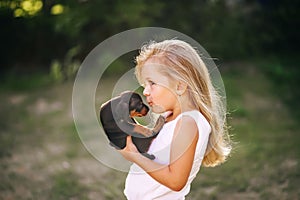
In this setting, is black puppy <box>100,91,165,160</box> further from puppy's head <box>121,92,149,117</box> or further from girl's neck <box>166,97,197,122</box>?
girl's neck <box>166,97,197,122</box>

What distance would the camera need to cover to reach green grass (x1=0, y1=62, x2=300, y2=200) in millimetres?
3500

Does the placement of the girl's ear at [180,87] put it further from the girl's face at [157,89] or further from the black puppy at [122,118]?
the black puppy at [122,118]

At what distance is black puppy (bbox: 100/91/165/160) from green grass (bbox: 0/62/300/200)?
5.48 feet

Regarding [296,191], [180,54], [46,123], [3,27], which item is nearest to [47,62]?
[3,27]

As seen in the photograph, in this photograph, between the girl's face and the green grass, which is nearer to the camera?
the girl's face

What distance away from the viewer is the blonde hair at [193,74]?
187cm

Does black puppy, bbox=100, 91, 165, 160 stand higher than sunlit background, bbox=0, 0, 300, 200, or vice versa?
black puppy, bbox=100, 91, 165, 160

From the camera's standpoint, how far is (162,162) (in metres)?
1.85

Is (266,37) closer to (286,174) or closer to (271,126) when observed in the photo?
(271,126)

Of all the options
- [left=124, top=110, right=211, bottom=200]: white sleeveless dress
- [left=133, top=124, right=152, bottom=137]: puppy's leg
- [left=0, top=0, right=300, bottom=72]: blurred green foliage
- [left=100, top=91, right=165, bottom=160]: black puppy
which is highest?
[left=100, top=91, right=165, bottom=160]: black puppy

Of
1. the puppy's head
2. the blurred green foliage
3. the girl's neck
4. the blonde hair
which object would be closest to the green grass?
the blurred green foliage

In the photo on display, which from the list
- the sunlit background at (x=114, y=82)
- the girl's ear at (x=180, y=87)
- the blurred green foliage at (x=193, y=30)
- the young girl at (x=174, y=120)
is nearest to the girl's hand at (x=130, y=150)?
the young girl at (x=174, y=120)

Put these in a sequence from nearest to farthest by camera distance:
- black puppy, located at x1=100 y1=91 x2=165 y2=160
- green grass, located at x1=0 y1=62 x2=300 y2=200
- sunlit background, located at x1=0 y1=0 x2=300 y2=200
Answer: black puppy, located at x1=100 y1=91 x2=165 y2=160, green grass, located at x1=0 y1=62 x2=300 y2=200, sunlit background, located at x1=0 y1=0 x2=300 y2=200

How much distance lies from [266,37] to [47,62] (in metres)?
2.60
